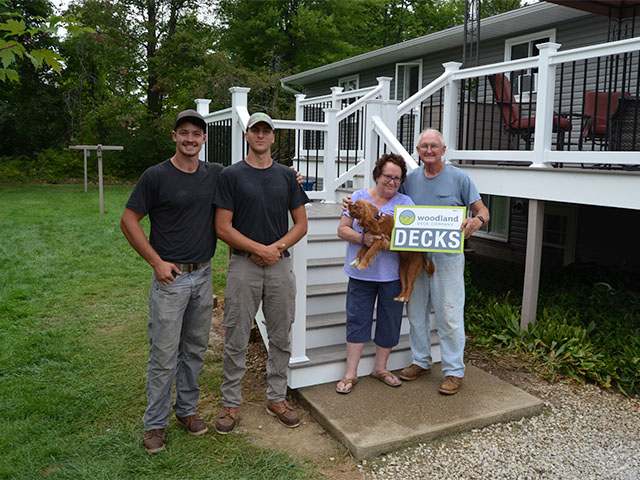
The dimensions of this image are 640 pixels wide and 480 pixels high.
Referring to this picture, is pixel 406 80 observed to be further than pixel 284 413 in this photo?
Yes

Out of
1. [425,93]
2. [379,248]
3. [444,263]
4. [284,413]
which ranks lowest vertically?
[284,413]

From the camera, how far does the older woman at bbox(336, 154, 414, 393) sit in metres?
3.62

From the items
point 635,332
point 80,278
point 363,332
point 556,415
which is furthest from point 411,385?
point 80,278

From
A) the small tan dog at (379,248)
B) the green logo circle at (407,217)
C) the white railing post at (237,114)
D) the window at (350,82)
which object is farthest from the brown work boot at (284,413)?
the window at (350,82)

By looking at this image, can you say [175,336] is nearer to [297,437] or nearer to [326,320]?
[297,437]

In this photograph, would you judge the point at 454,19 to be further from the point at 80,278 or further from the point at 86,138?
the point at 80,278

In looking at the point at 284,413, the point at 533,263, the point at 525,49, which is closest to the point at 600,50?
the point at 533,263

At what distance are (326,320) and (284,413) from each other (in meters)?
0.96

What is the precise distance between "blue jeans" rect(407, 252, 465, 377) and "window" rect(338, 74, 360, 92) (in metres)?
12.5

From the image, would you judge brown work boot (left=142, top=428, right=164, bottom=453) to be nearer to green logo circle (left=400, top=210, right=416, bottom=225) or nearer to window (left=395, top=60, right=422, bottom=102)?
green logo circle (left=400, top=210, right=416, bottom=225)

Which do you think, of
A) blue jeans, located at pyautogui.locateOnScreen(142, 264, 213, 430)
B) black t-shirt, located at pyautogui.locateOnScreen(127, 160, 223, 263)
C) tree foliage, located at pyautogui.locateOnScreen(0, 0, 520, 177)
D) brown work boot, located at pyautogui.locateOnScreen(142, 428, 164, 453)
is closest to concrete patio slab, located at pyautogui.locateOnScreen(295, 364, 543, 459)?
blue jeans, located at pyautogui.locateOnScreen(142, 264, 213, 430)

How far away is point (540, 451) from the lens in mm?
3391

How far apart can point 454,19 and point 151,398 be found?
27088mm

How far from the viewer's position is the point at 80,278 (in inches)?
307
